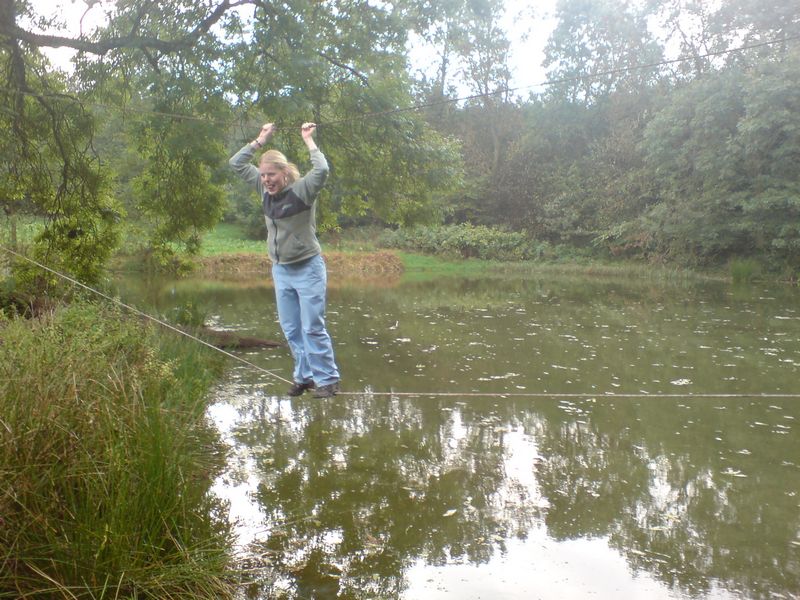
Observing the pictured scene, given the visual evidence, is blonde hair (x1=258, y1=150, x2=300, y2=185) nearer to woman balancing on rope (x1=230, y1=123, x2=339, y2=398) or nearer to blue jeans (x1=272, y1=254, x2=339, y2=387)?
woman balancing on rope (x1=230, y1=123, x2=339, y2=398)

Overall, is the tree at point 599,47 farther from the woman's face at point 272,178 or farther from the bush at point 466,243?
the woman's face at point 272,178

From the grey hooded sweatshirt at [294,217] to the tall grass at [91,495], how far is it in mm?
1477

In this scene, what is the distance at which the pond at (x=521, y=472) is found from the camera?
436 cm

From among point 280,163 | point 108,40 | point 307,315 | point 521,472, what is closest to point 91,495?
point 307,315

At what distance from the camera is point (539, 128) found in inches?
1529

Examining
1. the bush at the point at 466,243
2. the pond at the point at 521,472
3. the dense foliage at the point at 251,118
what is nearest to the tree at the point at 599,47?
the bush at the point at 466,243

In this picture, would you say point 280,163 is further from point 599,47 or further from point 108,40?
point 599,47

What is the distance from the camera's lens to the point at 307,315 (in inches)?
198

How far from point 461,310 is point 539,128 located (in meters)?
23.9

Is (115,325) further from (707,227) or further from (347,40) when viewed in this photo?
(707,227)

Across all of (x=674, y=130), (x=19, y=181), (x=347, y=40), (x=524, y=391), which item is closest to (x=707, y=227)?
(x=674, y=130)

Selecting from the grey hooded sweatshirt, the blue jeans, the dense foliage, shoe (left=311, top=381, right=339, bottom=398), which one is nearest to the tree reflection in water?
shoe (left=311, top=381, right=339, bottom=398)

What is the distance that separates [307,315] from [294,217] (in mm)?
662

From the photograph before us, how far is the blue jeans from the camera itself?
5.05 meters
